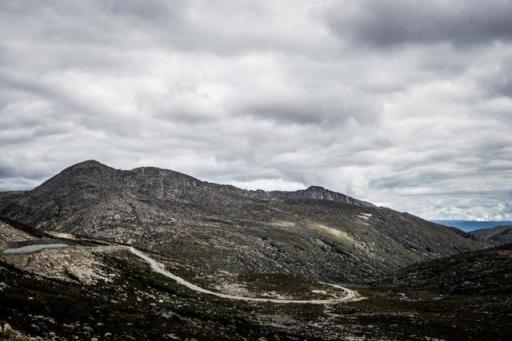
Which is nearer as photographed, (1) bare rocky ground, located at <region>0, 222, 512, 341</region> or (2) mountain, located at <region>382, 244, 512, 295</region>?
(1) bare rocky ground, located at <region>0, 222, 512, 341</region>

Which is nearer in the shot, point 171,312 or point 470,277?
point 171,312

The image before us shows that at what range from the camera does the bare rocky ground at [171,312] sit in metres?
31.4

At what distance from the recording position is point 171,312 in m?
48.3

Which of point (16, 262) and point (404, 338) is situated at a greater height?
point (16, 262)

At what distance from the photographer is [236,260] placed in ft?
605

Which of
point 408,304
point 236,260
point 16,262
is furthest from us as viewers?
point 236,260

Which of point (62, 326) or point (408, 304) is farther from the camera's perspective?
point (408, 304)

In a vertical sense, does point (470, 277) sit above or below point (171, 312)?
above

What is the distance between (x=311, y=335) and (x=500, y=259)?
11029 centimetres

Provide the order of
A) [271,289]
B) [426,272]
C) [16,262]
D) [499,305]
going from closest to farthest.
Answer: [16,262] < [499,305] < [271,289] < [426,272]

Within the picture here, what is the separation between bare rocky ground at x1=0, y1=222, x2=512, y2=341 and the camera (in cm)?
3144

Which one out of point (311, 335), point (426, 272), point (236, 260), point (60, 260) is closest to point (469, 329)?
point (311, 335)

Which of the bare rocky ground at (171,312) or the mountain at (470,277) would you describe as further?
the mountain at (470,277)

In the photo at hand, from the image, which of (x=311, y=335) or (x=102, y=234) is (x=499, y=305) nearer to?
(x=311, y=335)
